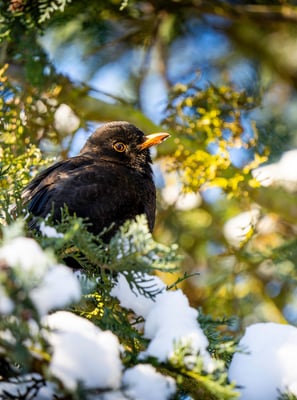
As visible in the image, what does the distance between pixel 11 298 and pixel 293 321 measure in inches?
107

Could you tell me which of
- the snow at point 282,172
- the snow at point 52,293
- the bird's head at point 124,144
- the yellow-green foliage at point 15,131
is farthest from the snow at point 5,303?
the snow at point 282,172

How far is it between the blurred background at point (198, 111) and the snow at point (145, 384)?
1496 mm

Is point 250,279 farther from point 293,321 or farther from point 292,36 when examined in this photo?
point 292,36

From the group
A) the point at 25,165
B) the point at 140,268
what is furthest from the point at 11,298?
the point at 25,165

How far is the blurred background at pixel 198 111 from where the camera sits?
3291 mm

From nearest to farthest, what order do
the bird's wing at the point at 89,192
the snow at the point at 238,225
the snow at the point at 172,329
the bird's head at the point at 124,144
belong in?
the snow at the point at 172,329, the bird's wing at the point at 89,192, the bird's head at the point at 124,144, the snow at the point at 238,225

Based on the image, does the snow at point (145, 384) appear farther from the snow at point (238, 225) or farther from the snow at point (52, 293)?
the snow at point (238, 225)

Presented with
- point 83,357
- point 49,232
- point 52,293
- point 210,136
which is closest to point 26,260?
point 52,293

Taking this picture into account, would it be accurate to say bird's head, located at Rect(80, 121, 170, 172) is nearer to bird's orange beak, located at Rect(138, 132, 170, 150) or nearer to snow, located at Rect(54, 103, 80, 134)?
bird's orange beak, located at Rect(138, 132, 170, 150)

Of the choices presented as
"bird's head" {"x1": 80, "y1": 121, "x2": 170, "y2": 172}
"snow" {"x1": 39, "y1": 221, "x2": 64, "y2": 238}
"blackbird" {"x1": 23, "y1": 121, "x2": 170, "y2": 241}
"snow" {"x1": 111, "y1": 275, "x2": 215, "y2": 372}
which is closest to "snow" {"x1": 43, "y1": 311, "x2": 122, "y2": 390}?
"snow" {"x1": 111, "y1": 275, "x2": 215, "y2": 372}

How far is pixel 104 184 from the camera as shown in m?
2.49

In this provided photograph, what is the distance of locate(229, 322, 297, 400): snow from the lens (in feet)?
4.66

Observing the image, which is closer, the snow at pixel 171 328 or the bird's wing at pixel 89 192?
the snow at pixel 171 328

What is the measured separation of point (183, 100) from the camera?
355 centimetres
